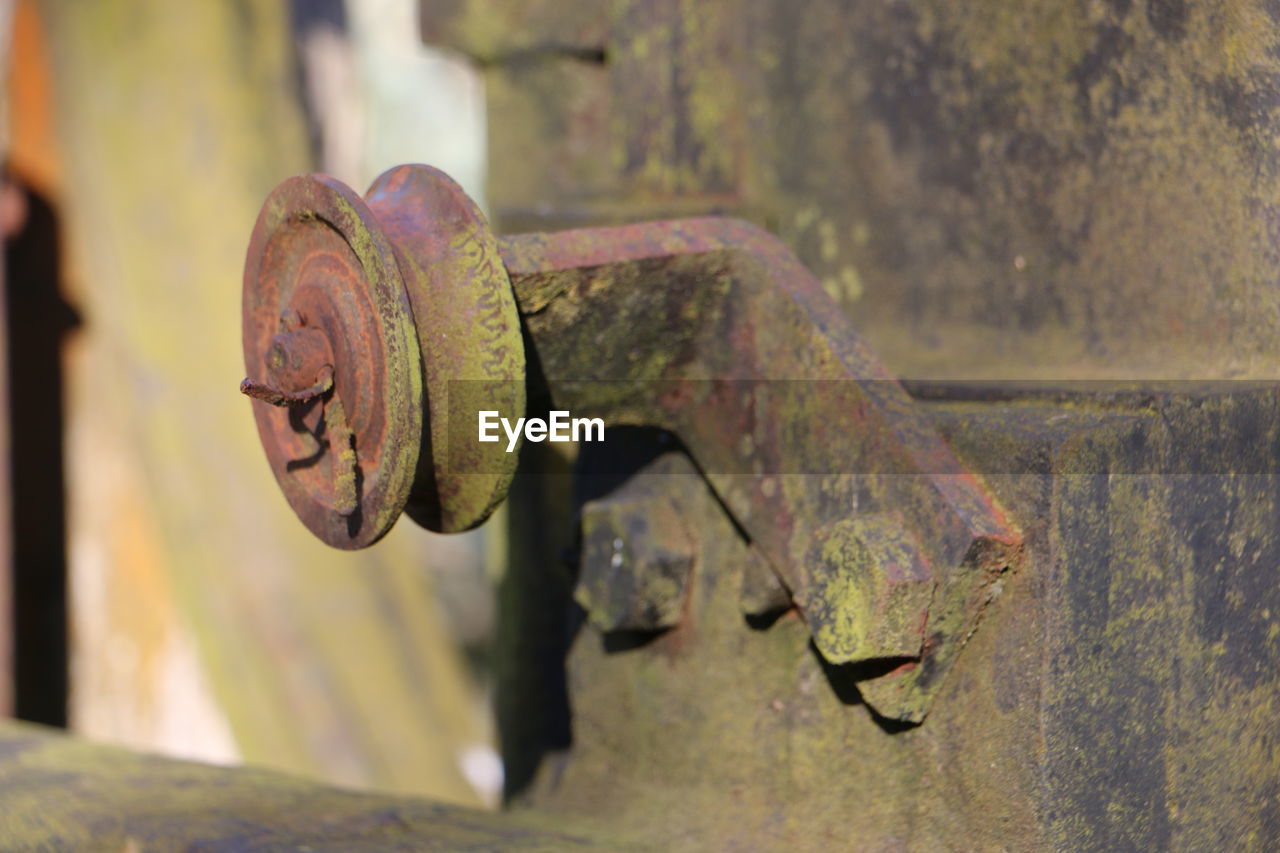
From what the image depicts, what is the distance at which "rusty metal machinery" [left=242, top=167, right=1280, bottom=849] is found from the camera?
1122 mm

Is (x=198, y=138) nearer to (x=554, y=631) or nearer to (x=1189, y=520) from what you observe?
(x=554, y=631)

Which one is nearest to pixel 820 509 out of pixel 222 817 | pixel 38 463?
pixel 222 817

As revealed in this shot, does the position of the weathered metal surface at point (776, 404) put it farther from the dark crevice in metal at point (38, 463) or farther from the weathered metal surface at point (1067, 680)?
the dark crevice in metal at point (38, 463)

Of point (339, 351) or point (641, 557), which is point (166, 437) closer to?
point (641, 557)

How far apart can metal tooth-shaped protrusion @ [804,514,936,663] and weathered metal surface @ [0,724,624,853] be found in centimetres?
37

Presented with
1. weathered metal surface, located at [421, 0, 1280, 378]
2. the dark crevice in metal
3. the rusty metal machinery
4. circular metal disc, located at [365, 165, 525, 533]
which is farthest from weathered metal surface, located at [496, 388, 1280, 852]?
the dark crevice in metal

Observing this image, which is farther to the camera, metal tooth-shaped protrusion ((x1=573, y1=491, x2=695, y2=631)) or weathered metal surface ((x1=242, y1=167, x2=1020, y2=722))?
metal tooth-shaped protrusion ((x1=573, y1=491, x2=695, y2=631))

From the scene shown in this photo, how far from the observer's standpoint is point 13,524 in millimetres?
3301

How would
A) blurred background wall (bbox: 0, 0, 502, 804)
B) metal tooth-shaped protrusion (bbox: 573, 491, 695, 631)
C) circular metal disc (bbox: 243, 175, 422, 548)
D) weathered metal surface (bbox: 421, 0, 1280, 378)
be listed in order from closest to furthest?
circular metal disc (bbox: 243, 175, 422, 548)
weathered metal surface (bbox: 421, 0, 1280, 378)
metal tooth-shaped protrusion (bbox: 573, 491, 695, 631)
blurred background wall (bbox: 0, 0, 502, 804)

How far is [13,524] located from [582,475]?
7.27 feet

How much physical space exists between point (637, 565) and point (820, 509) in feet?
0.86

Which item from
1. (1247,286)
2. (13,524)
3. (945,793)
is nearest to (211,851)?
(945,793)

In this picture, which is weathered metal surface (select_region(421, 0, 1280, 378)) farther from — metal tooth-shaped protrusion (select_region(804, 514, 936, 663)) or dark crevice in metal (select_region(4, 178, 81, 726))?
dark crevice in metal (select_region(4, 178, 81, 726))

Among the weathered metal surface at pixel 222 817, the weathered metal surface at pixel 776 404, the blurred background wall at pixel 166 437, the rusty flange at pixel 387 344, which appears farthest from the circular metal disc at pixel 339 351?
the blurred background wall at pixel 166 437
